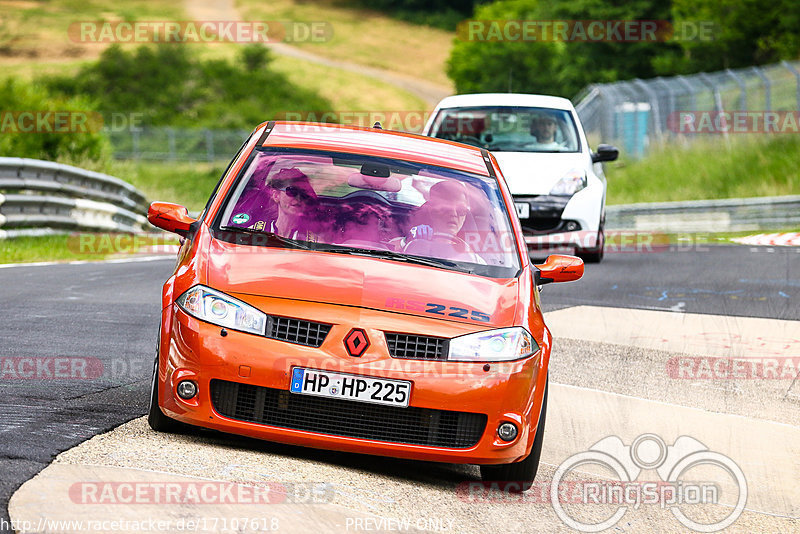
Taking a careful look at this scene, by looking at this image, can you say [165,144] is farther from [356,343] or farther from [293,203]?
[356,343]

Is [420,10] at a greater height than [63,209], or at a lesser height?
greater

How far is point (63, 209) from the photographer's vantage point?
17203 mm

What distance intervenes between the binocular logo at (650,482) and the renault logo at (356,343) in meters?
1.12

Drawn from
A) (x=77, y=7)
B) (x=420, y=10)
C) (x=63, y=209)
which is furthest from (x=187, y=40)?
(x=63, y=209)

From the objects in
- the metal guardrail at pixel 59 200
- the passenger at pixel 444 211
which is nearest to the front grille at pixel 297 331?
the passenger at pixel 444 211

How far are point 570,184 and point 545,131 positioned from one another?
3.54ft

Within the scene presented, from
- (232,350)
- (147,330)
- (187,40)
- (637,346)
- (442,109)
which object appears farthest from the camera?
(187,40)

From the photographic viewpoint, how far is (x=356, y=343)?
530 cm

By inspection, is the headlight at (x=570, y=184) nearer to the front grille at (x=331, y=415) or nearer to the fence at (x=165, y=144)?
the front grille at (x=331, y=415)

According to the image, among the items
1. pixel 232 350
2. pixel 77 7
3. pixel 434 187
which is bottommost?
pixel 232 350

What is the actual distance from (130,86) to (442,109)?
197ft

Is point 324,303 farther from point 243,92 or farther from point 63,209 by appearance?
point 243,92

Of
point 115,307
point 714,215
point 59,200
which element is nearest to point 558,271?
point 115,307

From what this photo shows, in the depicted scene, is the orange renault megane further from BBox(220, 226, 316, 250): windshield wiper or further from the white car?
the white car
